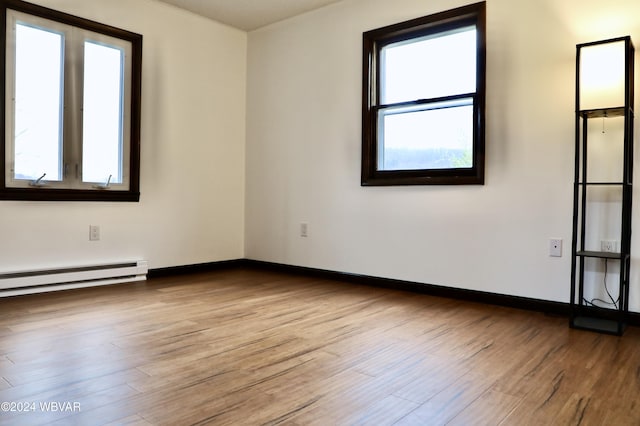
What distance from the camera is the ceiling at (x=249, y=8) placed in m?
3.85

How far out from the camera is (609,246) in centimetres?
258

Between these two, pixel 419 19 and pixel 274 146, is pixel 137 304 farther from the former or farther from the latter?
pixel 419 19

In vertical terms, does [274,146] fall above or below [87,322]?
above

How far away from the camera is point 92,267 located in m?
3.43

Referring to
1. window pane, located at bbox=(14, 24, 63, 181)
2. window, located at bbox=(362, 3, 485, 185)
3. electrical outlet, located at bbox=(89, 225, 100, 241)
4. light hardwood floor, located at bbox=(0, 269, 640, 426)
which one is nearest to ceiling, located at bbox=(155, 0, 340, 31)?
window, located at bbox=(362, 3, 485, 185)

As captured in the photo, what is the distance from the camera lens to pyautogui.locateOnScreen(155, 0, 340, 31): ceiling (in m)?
3.85

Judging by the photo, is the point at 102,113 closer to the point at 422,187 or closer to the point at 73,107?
the point at 73,107

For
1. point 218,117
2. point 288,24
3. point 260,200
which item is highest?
point 288,24

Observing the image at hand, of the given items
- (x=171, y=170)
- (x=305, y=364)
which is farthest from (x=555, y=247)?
(x=171, y=170)

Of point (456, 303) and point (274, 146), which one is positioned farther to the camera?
point (274, 146)

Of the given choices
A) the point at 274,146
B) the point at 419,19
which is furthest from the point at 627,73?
the point at 274,146

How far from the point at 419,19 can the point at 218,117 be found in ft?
6.68

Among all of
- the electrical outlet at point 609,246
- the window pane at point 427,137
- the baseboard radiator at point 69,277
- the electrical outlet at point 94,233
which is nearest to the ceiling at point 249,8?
the window pane at point 427,137

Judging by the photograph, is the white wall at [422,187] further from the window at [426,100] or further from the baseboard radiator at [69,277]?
the baseboard radiator at [69,277]
